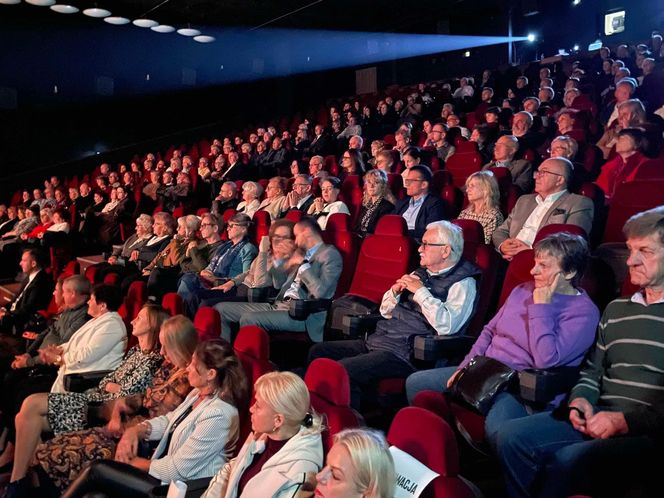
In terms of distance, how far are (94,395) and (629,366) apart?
170 centimetres

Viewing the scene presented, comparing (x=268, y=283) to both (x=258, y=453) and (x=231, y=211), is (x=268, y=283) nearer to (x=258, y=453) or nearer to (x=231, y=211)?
(x=231, y=211)

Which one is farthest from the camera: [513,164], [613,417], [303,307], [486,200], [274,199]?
[274,199]

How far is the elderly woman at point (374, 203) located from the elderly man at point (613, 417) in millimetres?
1835

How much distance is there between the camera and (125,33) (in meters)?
8.99

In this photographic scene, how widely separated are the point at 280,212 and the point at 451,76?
6649 millimetres

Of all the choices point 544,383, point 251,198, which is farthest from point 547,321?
point 251,198

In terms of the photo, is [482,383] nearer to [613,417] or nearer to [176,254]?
[613,417]

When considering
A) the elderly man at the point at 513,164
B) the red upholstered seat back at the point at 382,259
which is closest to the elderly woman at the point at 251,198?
the elderly man at the point at 513,164

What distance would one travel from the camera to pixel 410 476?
3.68 ft

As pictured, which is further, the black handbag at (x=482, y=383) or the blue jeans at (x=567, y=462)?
the black handbag at (x=482, y=383)

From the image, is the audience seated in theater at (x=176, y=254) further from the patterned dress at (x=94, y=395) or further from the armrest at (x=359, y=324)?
the armrest at (x=359, y=324)

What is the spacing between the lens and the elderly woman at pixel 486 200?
8.89 feet

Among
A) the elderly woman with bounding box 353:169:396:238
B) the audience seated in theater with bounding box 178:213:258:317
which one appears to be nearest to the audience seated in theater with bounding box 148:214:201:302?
the audience seated in theater with bounding box 178:213:258:317

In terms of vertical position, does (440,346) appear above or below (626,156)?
below
